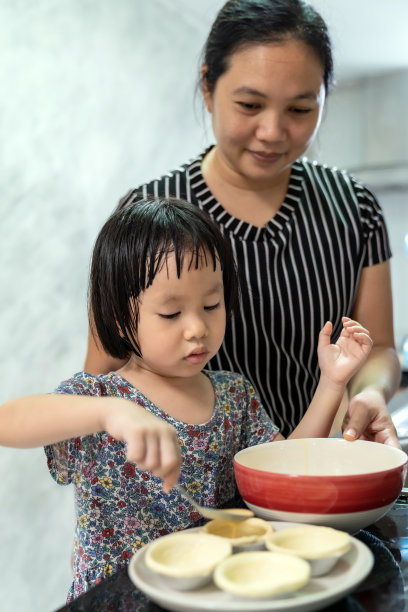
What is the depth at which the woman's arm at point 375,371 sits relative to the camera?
1.16m

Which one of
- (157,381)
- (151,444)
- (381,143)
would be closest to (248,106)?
(157,381)

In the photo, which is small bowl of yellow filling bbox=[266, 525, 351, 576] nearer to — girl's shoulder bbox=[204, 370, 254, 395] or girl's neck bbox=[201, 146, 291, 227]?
girl's shoulder bbox=[204, 370, 254, 395]

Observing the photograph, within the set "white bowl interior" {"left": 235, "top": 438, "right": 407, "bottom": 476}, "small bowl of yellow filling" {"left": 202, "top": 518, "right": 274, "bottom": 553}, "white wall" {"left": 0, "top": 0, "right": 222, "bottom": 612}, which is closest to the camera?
"small bowl of yellow filling" {"left": 202, "top": 518, "right": 274, "bottom": 553}

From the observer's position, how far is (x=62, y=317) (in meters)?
3.19

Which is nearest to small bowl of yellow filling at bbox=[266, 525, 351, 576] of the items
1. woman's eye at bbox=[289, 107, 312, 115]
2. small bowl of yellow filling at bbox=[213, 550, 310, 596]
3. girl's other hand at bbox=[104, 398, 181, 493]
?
small bowl of yellow filling at bbox=[213, 550, 310, 596]

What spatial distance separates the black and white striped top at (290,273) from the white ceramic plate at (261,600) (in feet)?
3.06

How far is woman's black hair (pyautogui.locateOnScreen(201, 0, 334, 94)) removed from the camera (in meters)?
1.46

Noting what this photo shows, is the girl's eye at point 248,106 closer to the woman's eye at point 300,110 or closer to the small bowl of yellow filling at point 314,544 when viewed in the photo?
the woman's eye at point 300,110

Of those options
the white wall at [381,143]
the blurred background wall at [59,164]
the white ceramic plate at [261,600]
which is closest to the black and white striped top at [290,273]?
the white ceramic plate at [261,600]

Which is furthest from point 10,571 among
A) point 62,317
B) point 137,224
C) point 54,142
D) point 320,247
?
point 137,224

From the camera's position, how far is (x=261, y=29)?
57.3 inches

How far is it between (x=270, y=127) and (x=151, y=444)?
2.82 ft

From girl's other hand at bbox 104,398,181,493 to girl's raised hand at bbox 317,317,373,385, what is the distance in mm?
434

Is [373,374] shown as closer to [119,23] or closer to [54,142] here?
[54,142]
